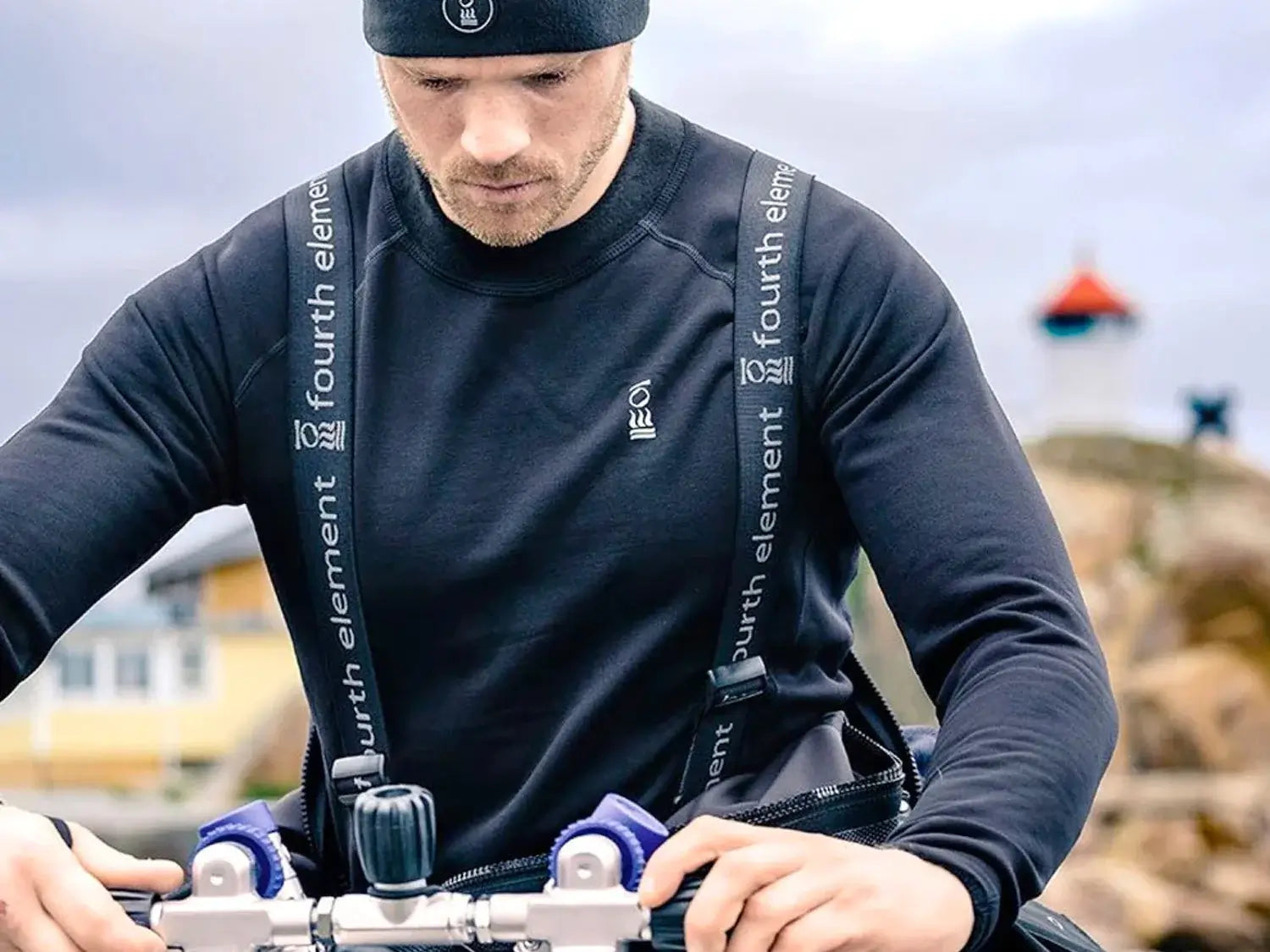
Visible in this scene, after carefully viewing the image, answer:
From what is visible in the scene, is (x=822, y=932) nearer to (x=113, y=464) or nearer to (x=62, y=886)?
(x=62, y=886)

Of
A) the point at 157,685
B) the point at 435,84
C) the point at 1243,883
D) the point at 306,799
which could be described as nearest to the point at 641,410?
the point at 435,84

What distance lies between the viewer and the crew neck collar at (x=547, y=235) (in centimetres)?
159

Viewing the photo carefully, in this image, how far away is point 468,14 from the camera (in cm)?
139

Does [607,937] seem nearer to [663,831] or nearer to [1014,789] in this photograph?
[663,831]

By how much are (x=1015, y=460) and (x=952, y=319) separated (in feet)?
0.42

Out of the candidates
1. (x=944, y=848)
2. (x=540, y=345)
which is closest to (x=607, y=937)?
(x=944, y=848)

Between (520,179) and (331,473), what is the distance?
0.26 m

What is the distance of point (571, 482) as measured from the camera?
1.54 meters

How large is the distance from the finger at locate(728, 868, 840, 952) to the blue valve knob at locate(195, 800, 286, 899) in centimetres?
25

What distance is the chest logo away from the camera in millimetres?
1552

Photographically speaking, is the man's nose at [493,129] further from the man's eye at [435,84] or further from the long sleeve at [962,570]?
the long sleeve at [962,570]

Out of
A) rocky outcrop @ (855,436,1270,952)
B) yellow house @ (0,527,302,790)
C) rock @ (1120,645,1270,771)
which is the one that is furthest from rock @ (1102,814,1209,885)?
yellow house @ (0,527,302,790)

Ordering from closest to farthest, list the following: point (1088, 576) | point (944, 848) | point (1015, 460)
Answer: point (944, 848)
point (1015, 460)
point (1088, 576)

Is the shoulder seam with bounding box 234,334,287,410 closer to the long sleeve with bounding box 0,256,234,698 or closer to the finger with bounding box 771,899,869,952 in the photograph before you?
the long sleeve with bounding box 0,256,234,698
